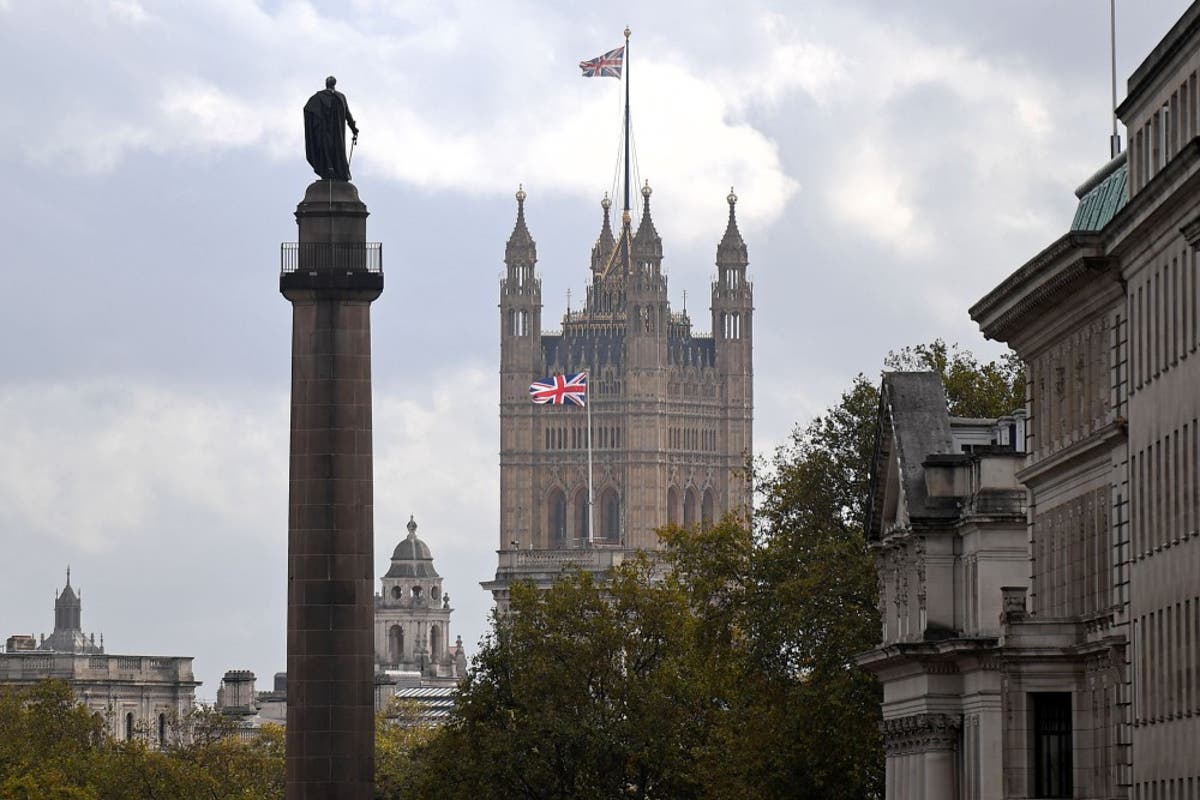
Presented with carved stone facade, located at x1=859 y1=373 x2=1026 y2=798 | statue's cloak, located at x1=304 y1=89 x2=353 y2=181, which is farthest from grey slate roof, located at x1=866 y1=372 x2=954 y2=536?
statue's cloak, located at x1=304 y1=89 x2=353 y2=181

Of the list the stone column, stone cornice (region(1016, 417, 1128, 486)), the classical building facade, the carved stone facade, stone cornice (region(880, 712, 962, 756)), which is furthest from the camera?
the stone column

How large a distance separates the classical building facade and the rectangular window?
1.6 inches

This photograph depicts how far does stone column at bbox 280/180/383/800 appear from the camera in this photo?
11375 cm

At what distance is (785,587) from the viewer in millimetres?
128250

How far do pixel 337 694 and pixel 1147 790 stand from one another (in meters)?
38.6

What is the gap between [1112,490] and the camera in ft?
280

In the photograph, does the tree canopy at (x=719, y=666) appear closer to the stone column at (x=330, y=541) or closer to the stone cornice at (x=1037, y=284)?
the stone column at (x=330, y=541)

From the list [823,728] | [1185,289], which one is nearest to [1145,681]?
[1185,289]

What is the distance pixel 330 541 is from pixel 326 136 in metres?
12.3

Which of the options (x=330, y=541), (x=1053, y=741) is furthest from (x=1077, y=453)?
(x=330, y=541)

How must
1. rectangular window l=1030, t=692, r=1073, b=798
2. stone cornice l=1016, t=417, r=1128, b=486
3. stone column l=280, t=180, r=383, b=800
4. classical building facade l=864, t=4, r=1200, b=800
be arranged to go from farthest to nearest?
stone column l=280, t=180, r=383, b=800, rectangular window l=1030, t=692, r=1073, b=798, stone cornice l=1016, t=417, r=1128, b=486, classical building facade l=864, t=4, r=1200, b=800

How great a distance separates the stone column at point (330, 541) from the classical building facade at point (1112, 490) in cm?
1695

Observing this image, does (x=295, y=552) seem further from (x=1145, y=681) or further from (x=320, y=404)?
(x=1145, y=681)

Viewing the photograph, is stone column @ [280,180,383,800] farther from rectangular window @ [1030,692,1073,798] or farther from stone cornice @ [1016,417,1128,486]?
rectangular window @ [1030,692,1073,798]
